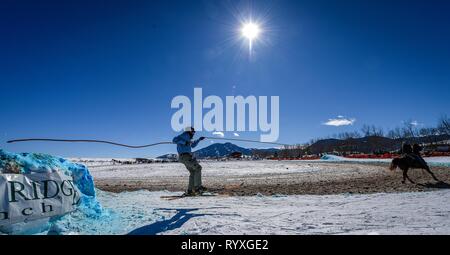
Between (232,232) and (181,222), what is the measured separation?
125 centimetres

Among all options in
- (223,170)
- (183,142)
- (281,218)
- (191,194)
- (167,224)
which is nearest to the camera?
(167,224)

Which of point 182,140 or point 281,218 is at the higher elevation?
point 182,140

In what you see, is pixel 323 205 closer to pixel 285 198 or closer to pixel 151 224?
pixel 285 198

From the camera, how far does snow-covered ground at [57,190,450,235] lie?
5.21 meters

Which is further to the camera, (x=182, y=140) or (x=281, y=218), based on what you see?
(x=182, y=140)

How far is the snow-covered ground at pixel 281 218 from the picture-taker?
5.21 m

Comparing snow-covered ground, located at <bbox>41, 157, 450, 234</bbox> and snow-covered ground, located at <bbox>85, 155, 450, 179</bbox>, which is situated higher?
snow-covered ground, located at <bbox>41, 157, 450, 234</bbox>

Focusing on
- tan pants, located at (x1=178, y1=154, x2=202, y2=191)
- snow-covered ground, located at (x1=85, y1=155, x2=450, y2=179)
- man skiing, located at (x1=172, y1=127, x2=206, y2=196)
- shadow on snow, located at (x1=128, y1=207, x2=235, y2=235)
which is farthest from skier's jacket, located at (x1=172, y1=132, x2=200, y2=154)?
snow-covered ground, located at (x1=85, y1=155, x2=450, y2=179)

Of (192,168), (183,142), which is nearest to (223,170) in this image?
(192,168)

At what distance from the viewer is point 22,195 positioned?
495 cm

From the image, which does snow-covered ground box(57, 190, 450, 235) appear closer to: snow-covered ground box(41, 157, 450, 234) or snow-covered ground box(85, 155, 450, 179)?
snow-covered ground box(41, 157, 450, 234)

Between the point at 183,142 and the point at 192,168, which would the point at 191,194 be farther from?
the point at 183,142

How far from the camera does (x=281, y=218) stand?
616cm

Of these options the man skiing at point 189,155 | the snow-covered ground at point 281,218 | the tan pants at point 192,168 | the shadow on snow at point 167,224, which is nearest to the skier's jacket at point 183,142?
the man skiing at point 189,155
